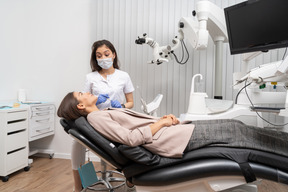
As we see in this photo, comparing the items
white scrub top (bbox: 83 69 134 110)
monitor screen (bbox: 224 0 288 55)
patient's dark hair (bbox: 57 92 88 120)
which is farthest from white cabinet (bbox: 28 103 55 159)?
monitor screen (bbox: 224 0 288 55)

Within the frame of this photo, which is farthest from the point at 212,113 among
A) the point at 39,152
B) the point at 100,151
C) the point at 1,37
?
the point at 1,37

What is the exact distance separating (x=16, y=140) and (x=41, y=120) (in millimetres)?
400

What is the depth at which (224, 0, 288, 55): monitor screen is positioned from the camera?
1.20m

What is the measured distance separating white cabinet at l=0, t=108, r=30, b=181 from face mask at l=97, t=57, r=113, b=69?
102 cm

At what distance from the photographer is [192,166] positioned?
939 mm

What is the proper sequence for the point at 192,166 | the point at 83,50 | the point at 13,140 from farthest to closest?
the point at 83,50, the point at 13,140, the point at 192,166

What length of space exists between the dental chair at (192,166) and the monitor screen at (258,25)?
70 cm

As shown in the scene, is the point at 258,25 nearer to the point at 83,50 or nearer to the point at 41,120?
the point at 83,50

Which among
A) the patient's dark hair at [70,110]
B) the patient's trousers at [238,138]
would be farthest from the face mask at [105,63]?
the patient's trousers at [238,138]

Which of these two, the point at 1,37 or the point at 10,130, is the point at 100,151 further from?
the point at 1,37

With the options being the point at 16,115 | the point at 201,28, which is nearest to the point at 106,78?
the point at 201,28

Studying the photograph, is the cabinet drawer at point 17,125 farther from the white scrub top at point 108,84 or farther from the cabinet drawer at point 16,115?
the white scrub top at point 108,84

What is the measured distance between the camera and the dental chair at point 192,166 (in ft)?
2.94

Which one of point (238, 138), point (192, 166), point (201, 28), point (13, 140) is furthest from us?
point (13, 140)
